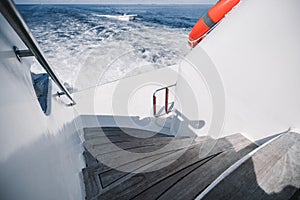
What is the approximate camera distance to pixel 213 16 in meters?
1.54

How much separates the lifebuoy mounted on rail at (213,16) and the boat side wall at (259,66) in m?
0.54

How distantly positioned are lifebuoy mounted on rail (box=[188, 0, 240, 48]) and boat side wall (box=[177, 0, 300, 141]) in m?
0.54

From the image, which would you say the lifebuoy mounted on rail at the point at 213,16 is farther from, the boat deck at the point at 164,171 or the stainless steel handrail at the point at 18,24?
the stainless steel handrail at the point at 18,24

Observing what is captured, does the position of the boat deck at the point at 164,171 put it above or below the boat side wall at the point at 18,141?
below

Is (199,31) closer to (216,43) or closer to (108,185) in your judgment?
(216,43)

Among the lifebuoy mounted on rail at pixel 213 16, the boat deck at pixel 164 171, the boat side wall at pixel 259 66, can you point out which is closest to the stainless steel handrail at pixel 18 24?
the boat deck at pixel 164 171

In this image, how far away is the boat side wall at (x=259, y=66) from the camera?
715 mm

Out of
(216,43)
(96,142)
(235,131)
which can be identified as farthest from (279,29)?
(96,142)

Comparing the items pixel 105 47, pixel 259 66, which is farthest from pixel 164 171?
pixel 105 47

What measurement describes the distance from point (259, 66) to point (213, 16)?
0.97 m

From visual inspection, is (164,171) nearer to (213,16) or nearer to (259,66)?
(259,66)

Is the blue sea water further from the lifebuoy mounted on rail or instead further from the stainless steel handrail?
the stainless steel handrail

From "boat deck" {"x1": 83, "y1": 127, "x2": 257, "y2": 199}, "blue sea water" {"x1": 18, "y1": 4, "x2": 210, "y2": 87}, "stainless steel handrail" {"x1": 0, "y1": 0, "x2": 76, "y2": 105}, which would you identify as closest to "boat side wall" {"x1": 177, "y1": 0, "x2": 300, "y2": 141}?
"boat deck" {"x1": 83, "y1": 127, "x2": 257, "y2": 199}

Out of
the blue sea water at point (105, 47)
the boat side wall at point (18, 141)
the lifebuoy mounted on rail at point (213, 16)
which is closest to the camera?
the boat side wall at point (18, 141)
